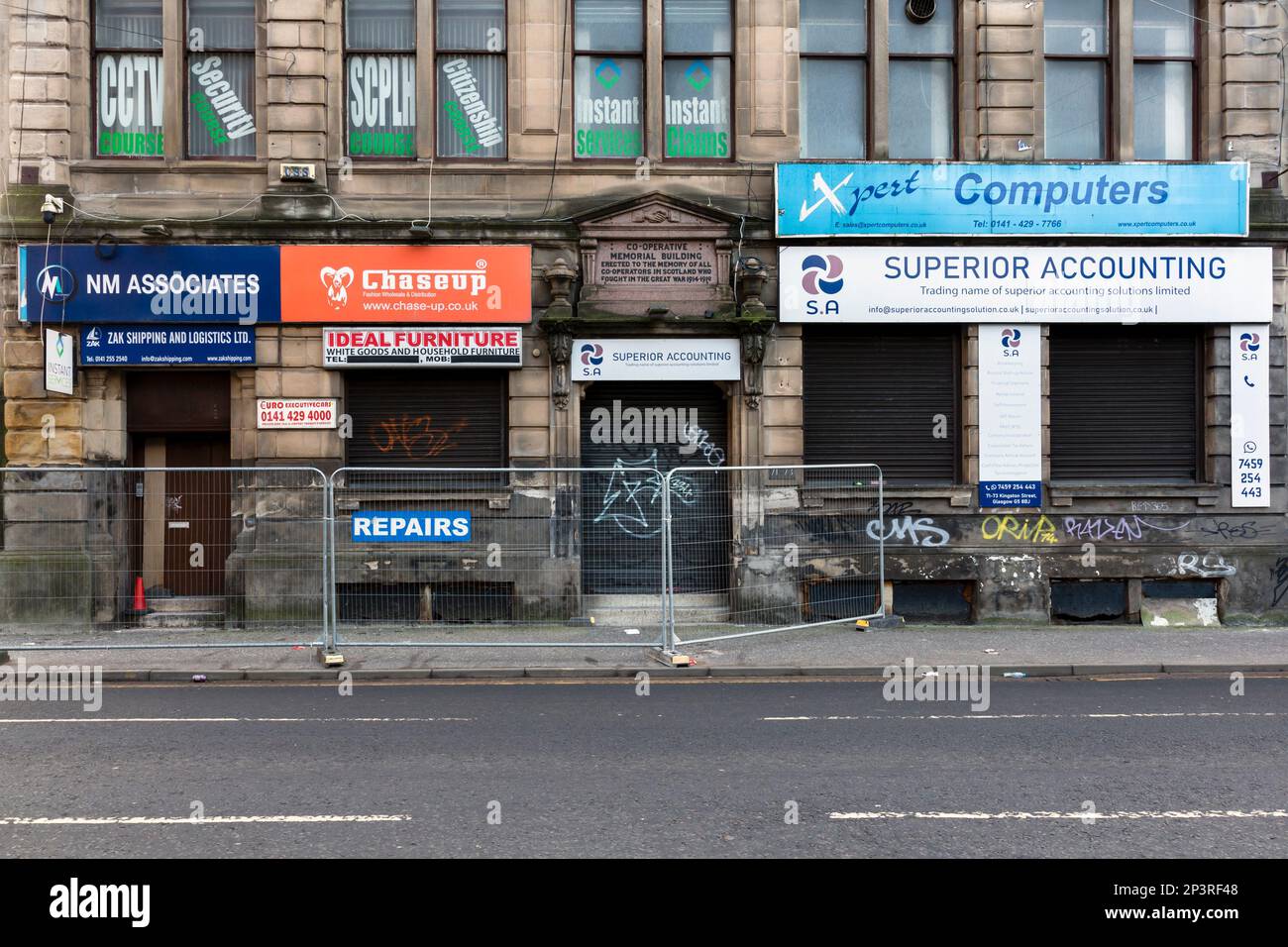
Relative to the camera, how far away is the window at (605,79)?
52.3 ft

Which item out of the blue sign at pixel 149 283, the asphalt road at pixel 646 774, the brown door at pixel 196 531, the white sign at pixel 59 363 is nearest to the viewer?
the asphalt road at pixel 646 774

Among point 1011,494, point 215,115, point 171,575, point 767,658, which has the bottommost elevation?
point 767,658

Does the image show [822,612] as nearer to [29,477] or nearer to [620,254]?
[620,254]

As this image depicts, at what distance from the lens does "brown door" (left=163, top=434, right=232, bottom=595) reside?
1252 cm

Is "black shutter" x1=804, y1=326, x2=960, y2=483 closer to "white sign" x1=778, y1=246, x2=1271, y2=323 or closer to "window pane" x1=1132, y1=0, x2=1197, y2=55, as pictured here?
"white sign" x1=778, y1=246, x2=1271, y2=323

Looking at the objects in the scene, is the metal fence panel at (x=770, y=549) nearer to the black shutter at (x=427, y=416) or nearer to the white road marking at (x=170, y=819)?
the black shutter at (x=427, y=416)

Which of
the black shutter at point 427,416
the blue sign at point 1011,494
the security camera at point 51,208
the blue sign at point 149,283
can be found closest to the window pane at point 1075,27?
the blue sign at point 1011,494

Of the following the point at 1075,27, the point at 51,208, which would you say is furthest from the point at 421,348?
the point at 1075,27

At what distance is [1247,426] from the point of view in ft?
52.5

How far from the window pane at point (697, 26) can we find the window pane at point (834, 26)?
1203 millimetres

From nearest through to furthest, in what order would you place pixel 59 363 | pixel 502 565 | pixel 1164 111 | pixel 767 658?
pixel 767 658 → pixel 502 565 → pixel 59 363 → pixel 1164 111

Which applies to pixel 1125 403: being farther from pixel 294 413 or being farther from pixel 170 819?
pixel 170 819

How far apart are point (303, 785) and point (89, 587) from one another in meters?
7.22

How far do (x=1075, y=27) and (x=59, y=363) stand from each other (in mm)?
15519
